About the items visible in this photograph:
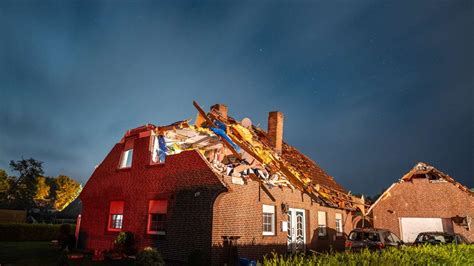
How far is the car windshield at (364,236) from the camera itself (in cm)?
1498

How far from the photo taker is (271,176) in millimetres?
14719

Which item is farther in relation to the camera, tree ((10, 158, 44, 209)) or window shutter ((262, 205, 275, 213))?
tree ((10, 158, 44, 209))

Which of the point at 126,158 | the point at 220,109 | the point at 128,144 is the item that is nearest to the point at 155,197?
the point at 126,158

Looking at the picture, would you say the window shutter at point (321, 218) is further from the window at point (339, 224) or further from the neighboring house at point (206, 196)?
the window at point (339, 224)

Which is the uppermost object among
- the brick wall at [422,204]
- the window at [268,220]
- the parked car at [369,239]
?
the brick wall at [422,204]

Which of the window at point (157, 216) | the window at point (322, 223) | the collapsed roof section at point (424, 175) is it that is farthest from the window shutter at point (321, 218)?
the window at point (157, 216)

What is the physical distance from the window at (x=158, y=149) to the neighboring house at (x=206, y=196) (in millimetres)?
49

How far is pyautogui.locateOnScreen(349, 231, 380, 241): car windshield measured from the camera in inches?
590

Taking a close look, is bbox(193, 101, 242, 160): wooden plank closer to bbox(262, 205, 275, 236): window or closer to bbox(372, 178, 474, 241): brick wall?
bbox(262, 205, 275, 236): window

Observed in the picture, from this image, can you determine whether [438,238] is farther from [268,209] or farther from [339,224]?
[268,209]

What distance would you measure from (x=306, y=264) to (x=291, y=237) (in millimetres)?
12193

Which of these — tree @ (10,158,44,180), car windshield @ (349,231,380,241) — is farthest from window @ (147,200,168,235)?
tree @ (10,158,44,180)

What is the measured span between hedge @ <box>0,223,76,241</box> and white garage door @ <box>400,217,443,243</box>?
90.2ft

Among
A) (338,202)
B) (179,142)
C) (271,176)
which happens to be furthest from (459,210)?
(179,142)
